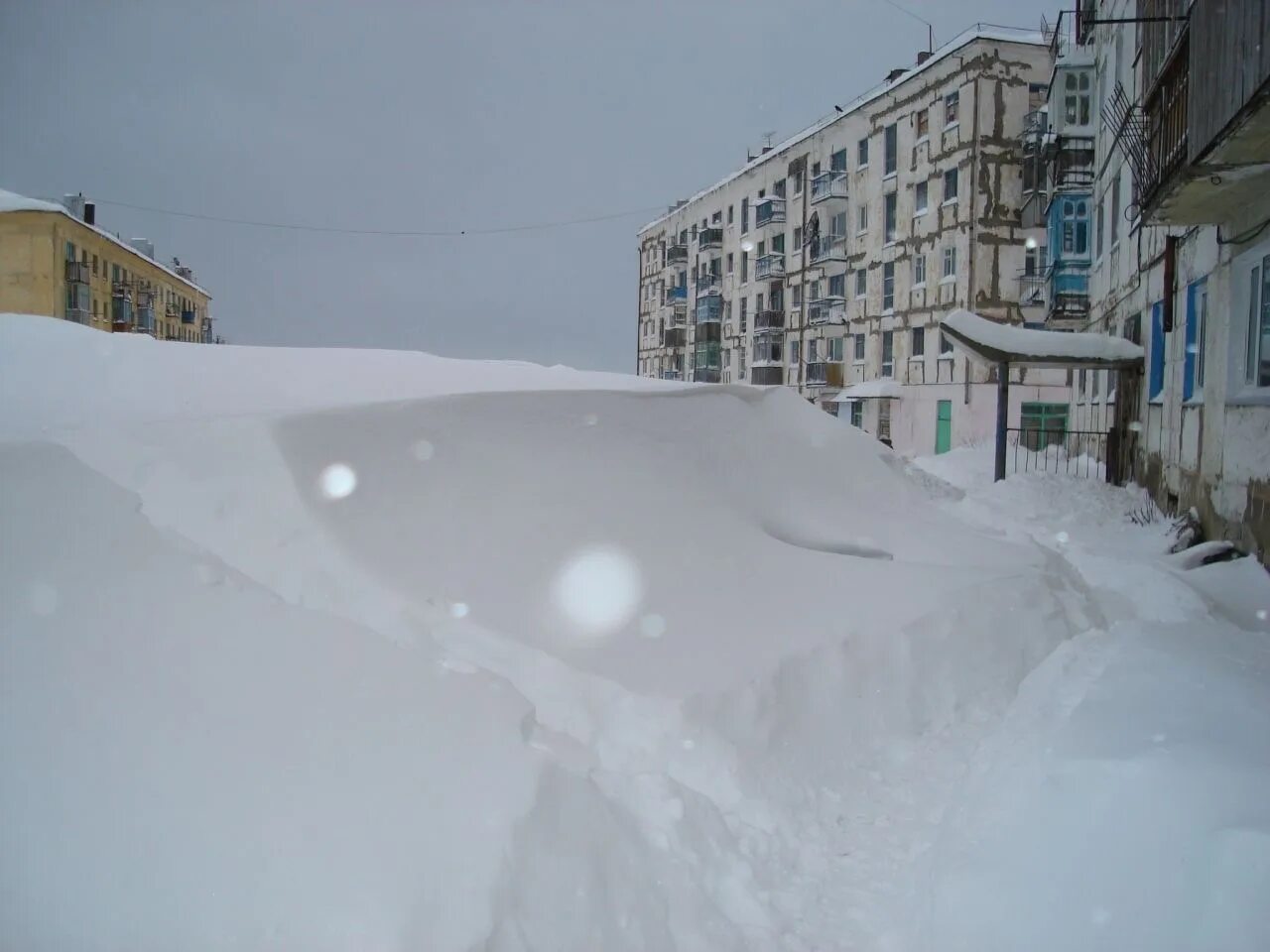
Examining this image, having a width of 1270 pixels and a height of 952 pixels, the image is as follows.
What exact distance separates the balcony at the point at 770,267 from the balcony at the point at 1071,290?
67.9 ft

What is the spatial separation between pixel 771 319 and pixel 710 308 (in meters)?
7.63

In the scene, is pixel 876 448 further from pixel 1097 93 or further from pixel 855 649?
pixel 1097 93

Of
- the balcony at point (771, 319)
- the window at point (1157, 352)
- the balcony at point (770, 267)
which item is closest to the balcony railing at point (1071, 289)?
the window at point (1157, 352)

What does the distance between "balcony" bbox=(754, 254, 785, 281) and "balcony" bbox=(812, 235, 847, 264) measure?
11.8 ft

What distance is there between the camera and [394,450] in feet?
17.5

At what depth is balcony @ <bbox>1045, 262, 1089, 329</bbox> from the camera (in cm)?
2233

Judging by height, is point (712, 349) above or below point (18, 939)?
above

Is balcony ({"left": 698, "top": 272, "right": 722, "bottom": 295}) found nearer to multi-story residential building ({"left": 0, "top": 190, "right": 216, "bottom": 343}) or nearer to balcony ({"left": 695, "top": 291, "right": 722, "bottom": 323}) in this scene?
balcony ({"left": 695, "top": 291, "right": 722, "bottom": 323})

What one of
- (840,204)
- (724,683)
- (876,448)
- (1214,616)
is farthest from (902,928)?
(840,204)

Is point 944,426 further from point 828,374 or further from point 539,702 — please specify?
point 539,702

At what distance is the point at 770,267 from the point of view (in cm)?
4294

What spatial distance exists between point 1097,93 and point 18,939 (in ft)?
81.6

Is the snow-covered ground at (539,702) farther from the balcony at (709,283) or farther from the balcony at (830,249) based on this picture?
the balcony at (709,283)

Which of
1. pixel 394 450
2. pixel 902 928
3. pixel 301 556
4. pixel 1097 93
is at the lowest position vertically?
pixel 902 928
